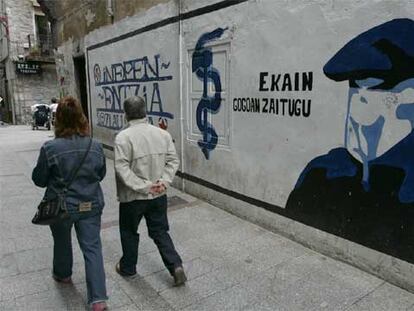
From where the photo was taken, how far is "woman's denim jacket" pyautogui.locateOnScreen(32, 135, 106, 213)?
2.60 metres

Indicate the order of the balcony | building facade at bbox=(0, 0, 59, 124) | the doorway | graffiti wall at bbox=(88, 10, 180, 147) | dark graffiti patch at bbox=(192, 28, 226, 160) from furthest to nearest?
the balcony, building facade at bbox=(0, 0, 59, 124), the doorway, graffiti wall at bbox=(88, 10, 180, 147), dark graffiti patch at bbox=(192, 28, 226, 160)

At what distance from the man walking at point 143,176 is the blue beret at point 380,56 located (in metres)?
1.72

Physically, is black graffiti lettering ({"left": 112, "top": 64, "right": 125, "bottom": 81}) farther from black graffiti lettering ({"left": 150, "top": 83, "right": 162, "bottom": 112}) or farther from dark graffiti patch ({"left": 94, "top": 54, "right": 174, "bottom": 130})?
black graffiti lettering ({"left": 150, "top": 83, "right": 162, "bottom": 112})

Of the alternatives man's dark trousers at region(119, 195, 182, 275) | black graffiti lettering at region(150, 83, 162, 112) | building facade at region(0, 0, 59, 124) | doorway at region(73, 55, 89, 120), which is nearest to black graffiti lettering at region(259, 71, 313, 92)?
man's dark trousers at region(119, 195, 182, 275)

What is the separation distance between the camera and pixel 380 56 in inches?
119

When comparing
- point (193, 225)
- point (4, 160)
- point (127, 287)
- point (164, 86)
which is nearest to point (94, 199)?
point (127, 287)

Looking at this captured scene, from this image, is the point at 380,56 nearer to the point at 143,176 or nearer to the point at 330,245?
the point at 330,245

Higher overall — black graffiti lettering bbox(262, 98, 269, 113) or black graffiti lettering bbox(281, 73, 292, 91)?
black graffiti lettering bbox(281, 73, 292, 91)

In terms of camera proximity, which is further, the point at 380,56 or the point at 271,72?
the point at 271,72

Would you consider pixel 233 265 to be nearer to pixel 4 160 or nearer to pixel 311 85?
pixel 311 85

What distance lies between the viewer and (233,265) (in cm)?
351

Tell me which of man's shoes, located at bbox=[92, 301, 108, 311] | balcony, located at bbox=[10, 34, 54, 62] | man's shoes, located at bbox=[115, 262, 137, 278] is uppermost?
balcony, located at bbox=[10, 34, 54, 62]

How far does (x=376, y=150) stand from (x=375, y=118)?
0.90ft

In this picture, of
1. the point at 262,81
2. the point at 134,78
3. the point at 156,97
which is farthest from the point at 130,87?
the point at 262,81
